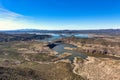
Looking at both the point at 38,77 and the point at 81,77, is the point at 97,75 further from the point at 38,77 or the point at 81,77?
the point at 38,77

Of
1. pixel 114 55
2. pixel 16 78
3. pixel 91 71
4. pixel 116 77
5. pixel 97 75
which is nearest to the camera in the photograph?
pixel 16 78

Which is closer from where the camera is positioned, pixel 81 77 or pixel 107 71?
pixel 81 77

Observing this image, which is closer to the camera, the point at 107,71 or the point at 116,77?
the point at 116,77

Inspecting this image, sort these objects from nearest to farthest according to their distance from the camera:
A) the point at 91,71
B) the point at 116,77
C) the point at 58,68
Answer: the point at 116,77, the point at 91,71, the point at 58,68

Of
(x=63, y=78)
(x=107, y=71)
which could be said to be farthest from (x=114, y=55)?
(x=63, y=78)

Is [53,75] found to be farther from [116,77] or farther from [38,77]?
[116,77]

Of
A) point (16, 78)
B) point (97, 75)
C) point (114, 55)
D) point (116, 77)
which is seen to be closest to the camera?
point (16, 78)

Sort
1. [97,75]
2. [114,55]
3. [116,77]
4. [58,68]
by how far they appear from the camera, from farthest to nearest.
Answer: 1. [114,55]
2. [58,68]
3. [97,75]
4. [116,77]

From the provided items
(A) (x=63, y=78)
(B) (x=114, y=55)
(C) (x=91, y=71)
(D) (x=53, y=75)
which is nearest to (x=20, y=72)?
(D) (x=53, y=75)
